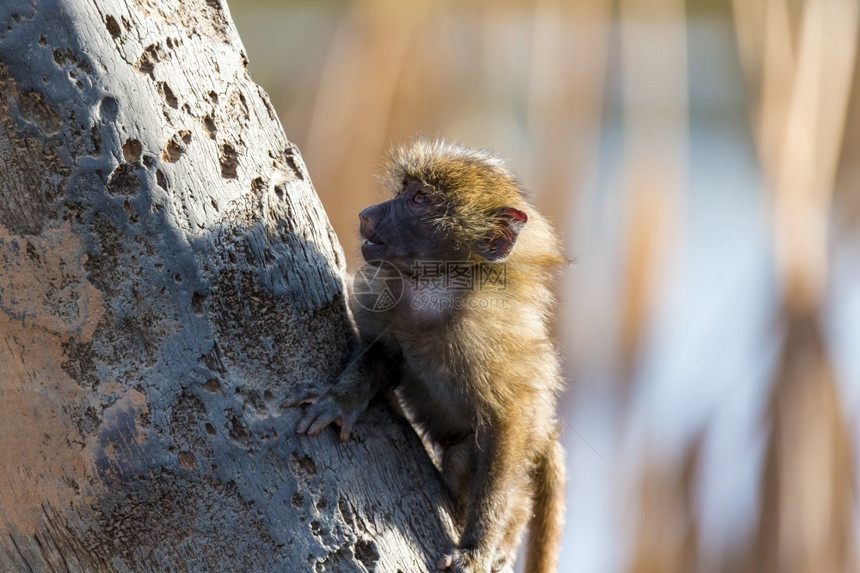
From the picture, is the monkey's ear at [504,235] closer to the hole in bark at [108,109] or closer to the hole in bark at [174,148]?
the hole in bark at [174,148]

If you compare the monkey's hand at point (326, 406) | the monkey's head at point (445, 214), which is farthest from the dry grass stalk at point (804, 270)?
the monkey's hand at point (326, 406)

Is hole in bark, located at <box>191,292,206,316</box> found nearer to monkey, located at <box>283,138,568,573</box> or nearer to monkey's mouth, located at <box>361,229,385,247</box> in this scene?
monkey, located at <box>283,138,568,573</box>

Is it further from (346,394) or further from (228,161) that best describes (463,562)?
(228,161)

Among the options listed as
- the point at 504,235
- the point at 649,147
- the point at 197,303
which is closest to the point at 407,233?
the point at 504,235

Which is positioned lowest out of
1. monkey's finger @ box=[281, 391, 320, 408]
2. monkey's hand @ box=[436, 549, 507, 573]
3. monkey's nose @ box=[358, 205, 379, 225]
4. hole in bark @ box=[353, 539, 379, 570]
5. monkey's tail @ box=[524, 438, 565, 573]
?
monkey's tail @ box=[524, 438, 565, 573]

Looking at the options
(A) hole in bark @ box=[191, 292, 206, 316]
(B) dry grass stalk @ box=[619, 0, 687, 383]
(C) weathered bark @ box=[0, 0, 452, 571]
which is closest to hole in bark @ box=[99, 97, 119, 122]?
(C) weathered bark @ box=[0, 0, 452, 571]
